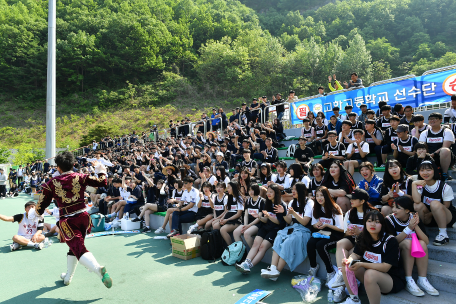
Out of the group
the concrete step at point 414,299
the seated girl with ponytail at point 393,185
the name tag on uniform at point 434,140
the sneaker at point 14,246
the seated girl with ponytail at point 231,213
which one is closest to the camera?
the concrete step at point 414,299

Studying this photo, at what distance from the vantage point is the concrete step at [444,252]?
3581 millimetres

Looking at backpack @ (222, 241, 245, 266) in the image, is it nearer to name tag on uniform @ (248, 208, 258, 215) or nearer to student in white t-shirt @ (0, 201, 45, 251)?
name tag on uniform @ (248, 208, 258, 215)

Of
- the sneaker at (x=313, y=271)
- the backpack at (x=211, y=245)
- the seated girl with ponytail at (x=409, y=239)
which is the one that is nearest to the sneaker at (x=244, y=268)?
the sneaker at (x=313, y=271)

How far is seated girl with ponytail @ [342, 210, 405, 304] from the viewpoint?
310cm

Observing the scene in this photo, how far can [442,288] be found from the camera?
3.26m

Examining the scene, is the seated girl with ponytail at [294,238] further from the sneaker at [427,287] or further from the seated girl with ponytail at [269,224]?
the sneaker at [427,287]

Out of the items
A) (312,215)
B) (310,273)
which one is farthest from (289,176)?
(310,273)

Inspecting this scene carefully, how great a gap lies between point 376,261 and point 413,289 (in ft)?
1.61

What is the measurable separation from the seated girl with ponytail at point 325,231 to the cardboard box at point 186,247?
2240mm

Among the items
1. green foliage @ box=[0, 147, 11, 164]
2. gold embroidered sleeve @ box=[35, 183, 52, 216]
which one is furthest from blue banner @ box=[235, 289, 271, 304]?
green foliage @ box=[0, 147, 11, 164]

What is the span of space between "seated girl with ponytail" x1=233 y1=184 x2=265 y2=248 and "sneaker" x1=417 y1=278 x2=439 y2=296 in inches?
93.8

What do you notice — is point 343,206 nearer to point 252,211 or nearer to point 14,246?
point 252,211

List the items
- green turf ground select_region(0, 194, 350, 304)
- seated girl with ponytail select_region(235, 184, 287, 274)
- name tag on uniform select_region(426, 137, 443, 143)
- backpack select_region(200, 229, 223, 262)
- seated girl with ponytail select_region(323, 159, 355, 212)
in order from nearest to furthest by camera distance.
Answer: green turf ground select_region(0, 194, 350, 304), seated girl with ponytail select_region(235, 184, 287, 274), seated girl with ponytail select_region(323, 159, 355, 212), name tag on uniform select_region(426, 137, 443, 143), backpack select_region(200, 229, 223, 262)

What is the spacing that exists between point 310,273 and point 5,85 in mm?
50696
